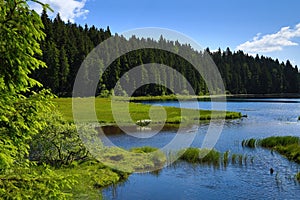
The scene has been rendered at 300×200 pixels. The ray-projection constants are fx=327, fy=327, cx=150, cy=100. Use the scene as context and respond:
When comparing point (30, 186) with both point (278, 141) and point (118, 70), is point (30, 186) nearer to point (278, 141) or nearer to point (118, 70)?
point (278, 141)

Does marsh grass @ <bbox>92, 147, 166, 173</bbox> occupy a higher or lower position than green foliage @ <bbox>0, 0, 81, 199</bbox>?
lower

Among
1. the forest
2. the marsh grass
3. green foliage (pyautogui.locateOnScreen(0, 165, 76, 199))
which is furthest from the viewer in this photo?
the forest

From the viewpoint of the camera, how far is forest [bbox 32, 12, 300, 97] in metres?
104

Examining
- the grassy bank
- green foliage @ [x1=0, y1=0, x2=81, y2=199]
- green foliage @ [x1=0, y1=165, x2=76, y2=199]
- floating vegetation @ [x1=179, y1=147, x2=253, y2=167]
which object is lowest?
floating vegetation @ [x1=179, y1=147, x2=253, y2=167]

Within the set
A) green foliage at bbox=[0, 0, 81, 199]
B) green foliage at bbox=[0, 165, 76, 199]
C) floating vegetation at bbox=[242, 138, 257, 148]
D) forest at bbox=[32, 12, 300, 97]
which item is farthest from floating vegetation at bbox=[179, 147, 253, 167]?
forest at bbox=[32, 12, 300, 97]

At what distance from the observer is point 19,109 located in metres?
7.32

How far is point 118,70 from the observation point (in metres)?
124

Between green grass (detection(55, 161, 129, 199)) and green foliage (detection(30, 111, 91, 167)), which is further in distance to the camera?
green foliage (detection(30, 111, 91, 167))

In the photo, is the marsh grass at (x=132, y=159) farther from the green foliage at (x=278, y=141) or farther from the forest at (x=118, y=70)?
the forest at (x=118, y=70)

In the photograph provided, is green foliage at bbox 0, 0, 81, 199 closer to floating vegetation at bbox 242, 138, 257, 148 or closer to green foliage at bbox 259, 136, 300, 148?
floating vegetation at bbox 242, 138, 257, 148

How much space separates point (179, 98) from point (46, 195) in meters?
134

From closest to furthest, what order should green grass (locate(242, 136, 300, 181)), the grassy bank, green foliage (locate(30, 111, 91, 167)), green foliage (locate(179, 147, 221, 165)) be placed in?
green foliage (locate(30, 111, 91, 167)) < green foliage (locate(179, 147, 221, 165)) < green grass (locate(242, 136, 300, 181)) < the grassy bank

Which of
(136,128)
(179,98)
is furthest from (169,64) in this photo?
(136,128)

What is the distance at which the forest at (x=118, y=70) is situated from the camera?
104125 millimetres
